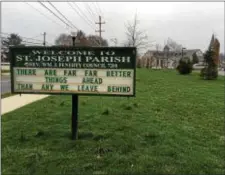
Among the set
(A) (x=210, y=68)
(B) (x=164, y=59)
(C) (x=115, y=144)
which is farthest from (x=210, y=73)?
(B) (x=164, y=59)

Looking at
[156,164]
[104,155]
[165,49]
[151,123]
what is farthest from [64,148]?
[165,49]

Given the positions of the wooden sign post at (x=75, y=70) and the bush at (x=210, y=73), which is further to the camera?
the bush at (x=210, y=73)

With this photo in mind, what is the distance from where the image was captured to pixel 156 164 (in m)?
4.66

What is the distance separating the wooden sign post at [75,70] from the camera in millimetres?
5688

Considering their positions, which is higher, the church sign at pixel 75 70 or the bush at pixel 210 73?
the church sign at pixel 75 70

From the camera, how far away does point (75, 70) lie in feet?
19.1

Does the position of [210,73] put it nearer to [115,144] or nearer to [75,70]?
[115,144]

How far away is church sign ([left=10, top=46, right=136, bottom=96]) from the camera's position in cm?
569

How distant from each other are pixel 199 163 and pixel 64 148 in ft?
7.69

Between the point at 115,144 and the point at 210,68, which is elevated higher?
A: the point at 210,68

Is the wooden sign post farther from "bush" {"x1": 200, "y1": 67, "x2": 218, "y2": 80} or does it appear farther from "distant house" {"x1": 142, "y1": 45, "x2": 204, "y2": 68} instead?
"distant house" {"x1": 142, "y1": 45, "x2": 204, "y2": 68}

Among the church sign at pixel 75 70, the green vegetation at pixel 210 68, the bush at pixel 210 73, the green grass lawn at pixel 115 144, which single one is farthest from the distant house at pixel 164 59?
the church sign at pixel 75 70

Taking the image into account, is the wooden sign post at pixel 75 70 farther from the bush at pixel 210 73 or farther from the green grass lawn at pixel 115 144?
the bush at pixel 210 73

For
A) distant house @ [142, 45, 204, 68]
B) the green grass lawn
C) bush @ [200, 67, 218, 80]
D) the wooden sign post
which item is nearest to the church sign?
the wooden sign post
